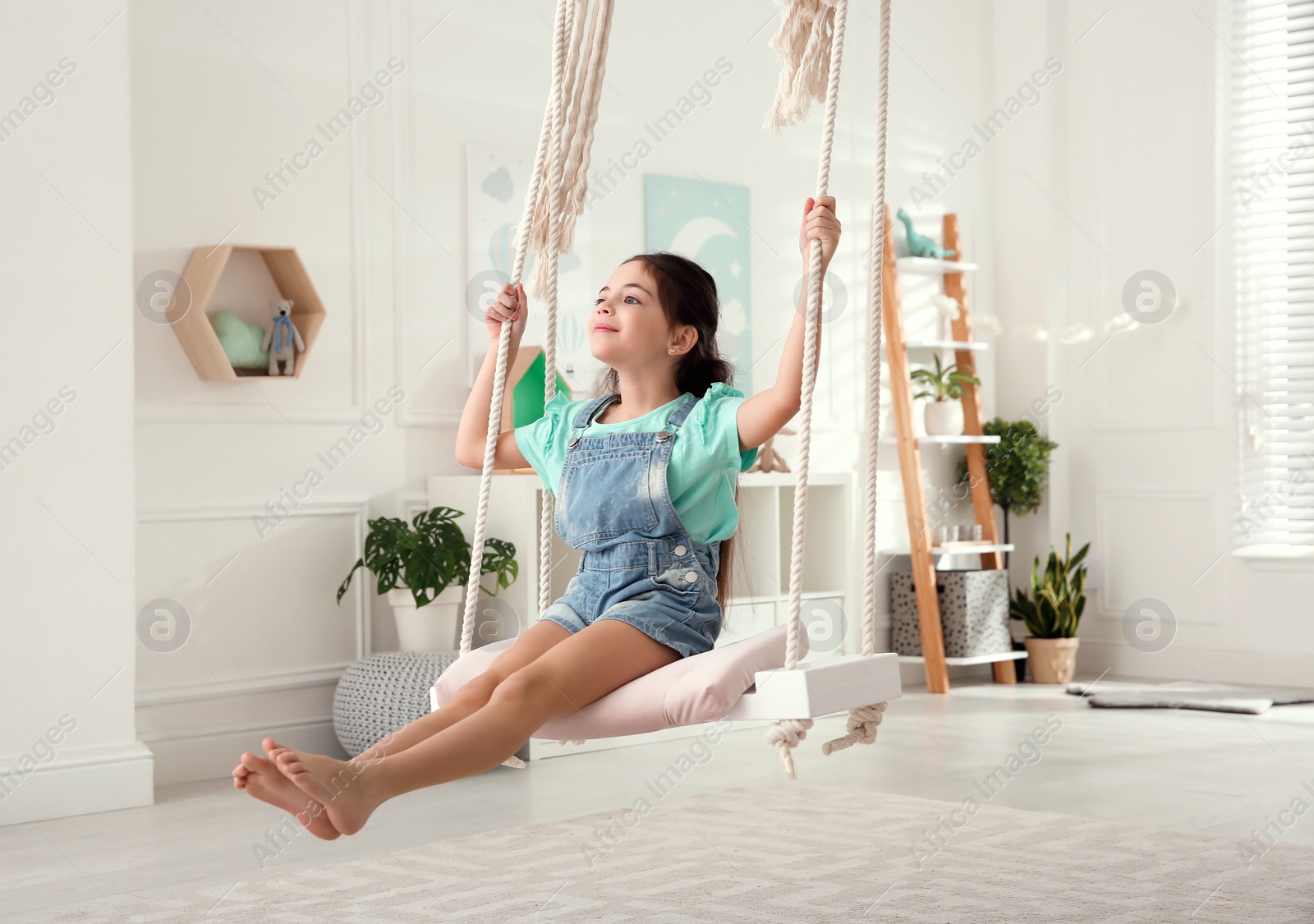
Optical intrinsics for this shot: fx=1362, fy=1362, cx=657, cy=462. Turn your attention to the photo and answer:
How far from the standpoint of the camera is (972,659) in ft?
16.8

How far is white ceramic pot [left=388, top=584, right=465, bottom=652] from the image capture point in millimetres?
3926

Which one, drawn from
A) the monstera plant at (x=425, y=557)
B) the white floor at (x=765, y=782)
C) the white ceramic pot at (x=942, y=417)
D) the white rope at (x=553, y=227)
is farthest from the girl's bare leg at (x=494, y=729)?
the white ceramic pot at (x=942, y=417)

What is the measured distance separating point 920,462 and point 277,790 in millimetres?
4073

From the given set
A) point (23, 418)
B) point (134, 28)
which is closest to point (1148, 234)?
point (134, 28)

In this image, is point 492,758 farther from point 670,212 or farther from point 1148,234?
point 1148,234

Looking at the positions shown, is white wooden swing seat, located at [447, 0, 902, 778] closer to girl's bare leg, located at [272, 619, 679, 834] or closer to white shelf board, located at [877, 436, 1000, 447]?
girl's bare leg, located at [272, 619, 679, 834]

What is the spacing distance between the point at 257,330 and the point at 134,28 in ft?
2.79

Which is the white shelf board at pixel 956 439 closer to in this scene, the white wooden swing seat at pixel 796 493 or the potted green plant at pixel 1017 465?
the potted green plant at pixel 1017 465

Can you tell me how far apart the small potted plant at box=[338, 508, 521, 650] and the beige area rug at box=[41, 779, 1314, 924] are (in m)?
0.95

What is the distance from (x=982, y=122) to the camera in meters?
5.91

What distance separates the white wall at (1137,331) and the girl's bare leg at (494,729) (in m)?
3.94

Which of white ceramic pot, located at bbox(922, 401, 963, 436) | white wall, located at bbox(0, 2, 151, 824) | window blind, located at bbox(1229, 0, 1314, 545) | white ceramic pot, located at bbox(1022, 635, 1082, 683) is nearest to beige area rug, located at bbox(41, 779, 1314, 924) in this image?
white wall, located at bbox(0, 2, 151, 824)

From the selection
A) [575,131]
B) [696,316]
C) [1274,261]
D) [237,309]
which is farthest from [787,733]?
[1274,261]

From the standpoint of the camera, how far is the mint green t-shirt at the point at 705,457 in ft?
6.86
